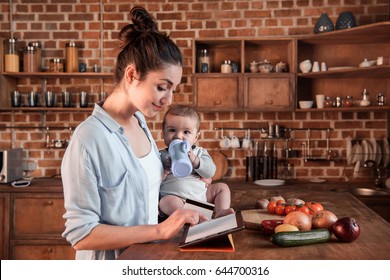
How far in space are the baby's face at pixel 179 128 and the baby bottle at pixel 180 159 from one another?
1.24 ft

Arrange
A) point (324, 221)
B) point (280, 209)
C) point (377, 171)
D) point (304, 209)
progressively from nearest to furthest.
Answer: point (324, 221) → point (304, 209) → point (280, 209) → point (377, 171)

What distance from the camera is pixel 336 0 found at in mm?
4273

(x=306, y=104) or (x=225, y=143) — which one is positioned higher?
(x=306, y=104)

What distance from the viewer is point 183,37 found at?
440 cm

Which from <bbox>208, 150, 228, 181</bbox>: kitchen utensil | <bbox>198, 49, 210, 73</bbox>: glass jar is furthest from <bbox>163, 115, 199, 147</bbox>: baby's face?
<bbox>208, 150, 228, 181</bbox>: kitchen utensil

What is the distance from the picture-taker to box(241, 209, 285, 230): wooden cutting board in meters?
1.77

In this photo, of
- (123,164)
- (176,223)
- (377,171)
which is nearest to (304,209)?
(176,223)

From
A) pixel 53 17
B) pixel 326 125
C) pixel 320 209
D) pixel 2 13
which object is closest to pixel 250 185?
pixel 326 125

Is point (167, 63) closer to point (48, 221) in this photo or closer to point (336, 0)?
point (48, 221)

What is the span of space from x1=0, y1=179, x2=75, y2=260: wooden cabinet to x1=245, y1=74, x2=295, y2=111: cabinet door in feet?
6.00

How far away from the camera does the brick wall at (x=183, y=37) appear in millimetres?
4332

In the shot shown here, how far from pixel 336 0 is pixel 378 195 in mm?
1835

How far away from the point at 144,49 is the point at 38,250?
2.85m

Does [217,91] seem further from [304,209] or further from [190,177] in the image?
[304,209]
